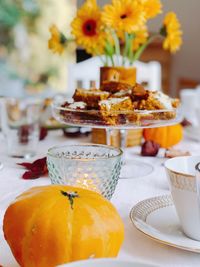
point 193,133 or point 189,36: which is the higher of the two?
point 189,36

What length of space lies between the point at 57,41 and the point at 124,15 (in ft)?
0.80

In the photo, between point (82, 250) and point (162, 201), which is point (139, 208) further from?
point (82, 250)

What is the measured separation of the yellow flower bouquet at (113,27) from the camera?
131 cm

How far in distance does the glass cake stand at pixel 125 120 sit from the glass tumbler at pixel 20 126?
132mm

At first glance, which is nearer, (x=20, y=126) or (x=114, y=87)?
(x=114, y=87)

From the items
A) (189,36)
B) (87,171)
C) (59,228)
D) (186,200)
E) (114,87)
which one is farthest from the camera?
(189,36)

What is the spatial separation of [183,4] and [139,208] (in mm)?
3279

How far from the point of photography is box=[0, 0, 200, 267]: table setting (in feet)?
1.93

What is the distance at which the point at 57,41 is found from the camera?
1493 millimetres

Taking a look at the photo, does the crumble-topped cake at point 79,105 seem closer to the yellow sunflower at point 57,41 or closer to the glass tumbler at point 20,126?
the glass tumbler at point 20,126

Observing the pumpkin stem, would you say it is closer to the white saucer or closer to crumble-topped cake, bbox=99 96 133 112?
the white saucer

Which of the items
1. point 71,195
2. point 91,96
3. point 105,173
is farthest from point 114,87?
point 71,195

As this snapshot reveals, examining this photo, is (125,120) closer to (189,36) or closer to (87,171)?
(87,171)

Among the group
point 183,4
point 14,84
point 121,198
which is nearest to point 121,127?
point 121,198
